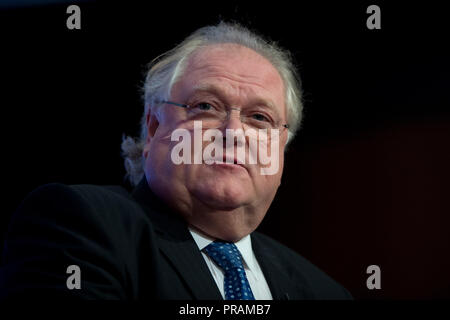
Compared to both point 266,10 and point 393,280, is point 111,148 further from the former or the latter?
point 393,280

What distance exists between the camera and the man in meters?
1.24

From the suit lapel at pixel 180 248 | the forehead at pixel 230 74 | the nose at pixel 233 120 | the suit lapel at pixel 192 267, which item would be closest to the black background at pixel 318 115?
the forehead at pixel 230 74

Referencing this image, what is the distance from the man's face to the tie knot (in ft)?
0.15

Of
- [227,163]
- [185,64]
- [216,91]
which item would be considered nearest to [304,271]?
[227,163]

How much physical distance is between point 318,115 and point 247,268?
98 centimetres

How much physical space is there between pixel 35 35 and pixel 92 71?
0.28 m

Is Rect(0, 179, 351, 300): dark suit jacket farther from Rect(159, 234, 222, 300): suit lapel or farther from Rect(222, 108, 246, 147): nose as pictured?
Rect(222, 108, 246, 147): nose

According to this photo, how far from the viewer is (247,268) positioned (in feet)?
5.47

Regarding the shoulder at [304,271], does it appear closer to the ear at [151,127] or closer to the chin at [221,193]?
the chin at [221,193]

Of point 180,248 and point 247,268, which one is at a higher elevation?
point 180,248

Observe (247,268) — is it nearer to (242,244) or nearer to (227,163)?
(242,244)

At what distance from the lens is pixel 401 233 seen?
7.05 ft

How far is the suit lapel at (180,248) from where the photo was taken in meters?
1.37

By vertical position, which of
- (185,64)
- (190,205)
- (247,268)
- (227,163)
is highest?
(185,64)
